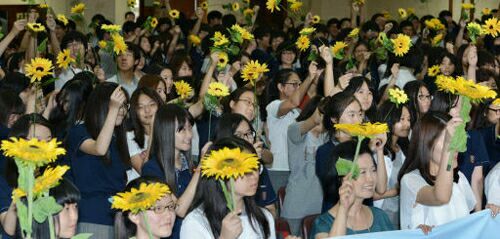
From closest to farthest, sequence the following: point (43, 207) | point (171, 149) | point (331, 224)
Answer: point (43, 207) → point (331, 224) → point (171, 149)

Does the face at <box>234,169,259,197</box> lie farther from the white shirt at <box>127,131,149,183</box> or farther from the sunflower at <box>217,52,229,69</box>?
the sunflower at <box>217,52,229,69</box>

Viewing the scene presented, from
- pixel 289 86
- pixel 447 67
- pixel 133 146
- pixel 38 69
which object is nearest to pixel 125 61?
pixel 289 86

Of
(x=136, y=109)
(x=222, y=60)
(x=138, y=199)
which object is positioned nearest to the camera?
(x=138, y=199)

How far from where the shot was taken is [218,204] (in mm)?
4219

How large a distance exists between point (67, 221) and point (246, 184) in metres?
0.83

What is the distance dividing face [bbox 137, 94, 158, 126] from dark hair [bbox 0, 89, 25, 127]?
800 millimetres

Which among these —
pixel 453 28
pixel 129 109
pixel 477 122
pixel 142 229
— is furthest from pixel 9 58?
pixel 453 28

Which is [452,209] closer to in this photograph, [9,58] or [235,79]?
[235,79]

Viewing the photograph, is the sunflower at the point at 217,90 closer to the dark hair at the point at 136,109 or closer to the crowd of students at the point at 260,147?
the crowd of students at the point at 260,147

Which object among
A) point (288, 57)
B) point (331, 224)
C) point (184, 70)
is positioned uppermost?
point (288, 57)

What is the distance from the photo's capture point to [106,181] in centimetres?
524

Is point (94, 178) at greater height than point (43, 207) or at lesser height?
lesser

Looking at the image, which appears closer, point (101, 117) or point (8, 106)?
point (101, 117)

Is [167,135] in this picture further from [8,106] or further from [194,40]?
[194,40]
